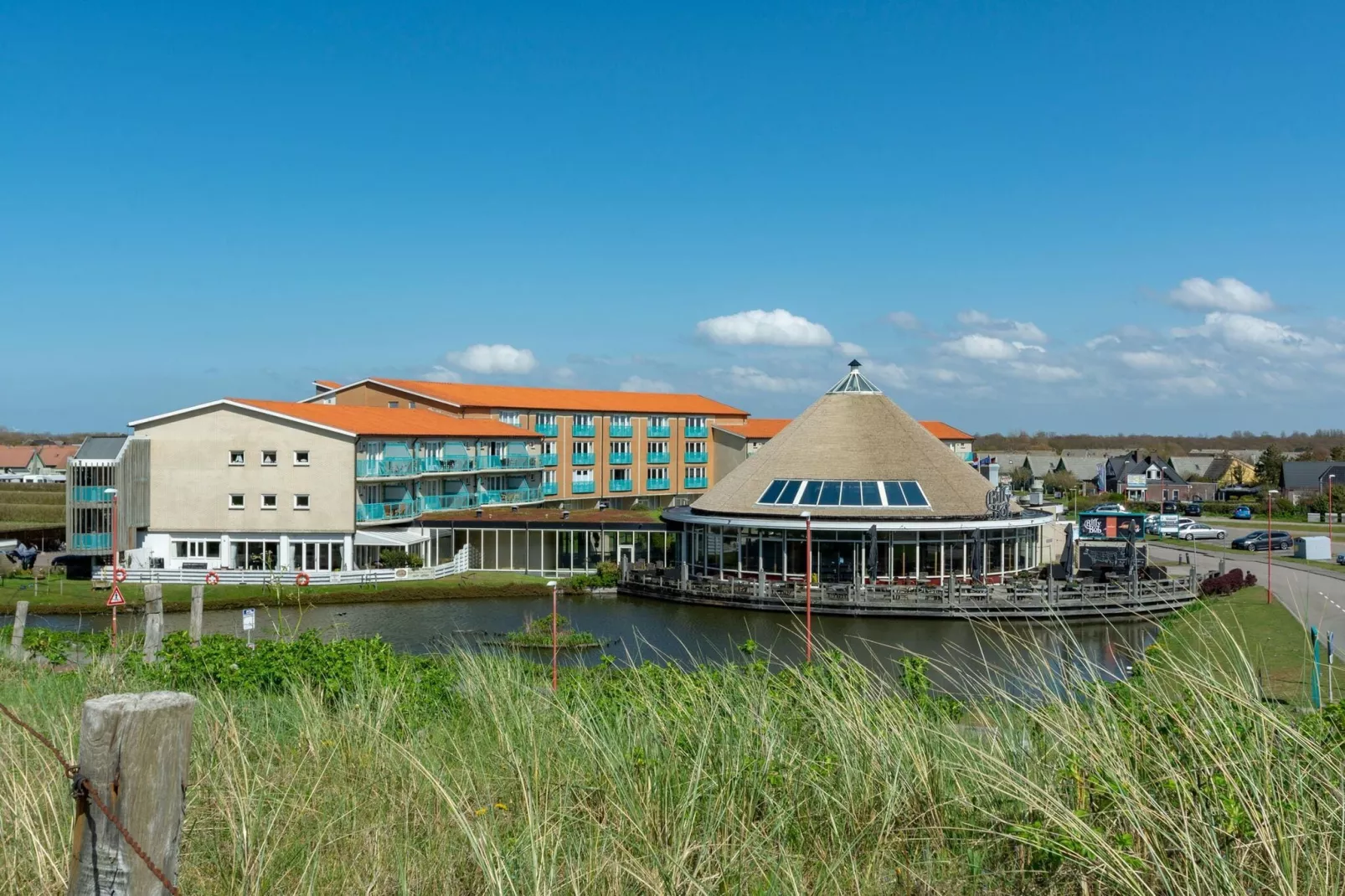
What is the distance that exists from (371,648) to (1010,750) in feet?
25.8

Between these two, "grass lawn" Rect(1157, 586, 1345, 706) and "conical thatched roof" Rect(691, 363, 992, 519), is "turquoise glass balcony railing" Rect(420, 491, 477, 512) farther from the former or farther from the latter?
"grass lawn" Rect(1157, 586, 1345, 706)

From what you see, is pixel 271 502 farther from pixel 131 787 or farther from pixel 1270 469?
pixel 1270 469

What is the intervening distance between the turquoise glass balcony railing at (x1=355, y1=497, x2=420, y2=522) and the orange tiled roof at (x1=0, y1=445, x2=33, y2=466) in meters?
77.8

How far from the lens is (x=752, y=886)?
4926 mm

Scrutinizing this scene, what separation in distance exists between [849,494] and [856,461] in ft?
5.93

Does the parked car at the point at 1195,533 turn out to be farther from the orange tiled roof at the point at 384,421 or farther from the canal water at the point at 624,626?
the orange tiled roof at the point at 384,421

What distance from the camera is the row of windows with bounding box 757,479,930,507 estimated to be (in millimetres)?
34719

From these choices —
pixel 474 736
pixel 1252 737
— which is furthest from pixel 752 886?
pixel 474 736

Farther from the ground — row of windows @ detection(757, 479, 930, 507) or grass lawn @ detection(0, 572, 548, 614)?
row of windows @ detection(757, 479, 930, 507)

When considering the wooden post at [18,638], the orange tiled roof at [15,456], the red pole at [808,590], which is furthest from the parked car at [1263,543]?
the orange tiled roof at [15,456]

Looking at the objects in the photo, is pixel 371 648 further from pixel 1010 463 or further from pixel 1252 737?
pixel 1010 463

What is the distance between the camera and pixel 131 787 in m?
3.51

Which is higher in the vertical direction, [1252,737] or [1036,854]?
[1252,737]

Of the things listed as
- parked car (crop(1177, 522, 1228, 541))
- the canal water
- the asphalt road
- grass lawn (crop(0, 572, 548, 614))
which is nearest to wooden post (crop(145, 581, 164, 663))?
the canal water
